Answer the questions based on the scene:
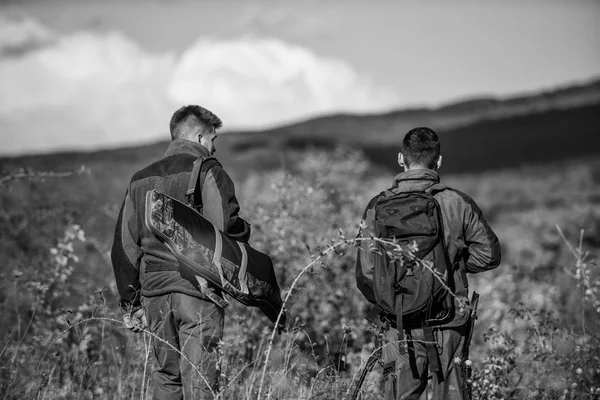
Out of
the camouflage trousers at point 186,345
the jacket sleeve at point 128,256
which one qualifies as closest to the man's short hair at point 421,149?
the camouflage trousers at point 186,345

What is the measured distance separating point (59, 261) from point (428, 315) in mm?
4158

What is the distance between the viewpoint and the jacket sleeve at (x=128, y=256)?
15.2ft

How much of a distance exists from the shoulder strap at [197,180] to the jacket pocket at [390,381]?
1499 mm

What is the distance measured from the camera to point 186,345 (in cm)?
439

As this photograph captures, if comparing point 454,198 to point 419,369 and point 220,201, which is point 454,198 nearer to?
point 419,369

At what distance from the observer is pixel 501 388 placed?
216 inches

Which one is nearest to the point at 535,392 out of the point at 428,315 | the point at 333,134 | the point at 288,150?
the point at 428,315

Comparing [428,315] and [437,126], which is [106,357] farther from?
[437,126]

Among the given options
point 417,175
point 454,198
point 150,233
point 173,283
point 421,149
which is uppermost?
point 421,149

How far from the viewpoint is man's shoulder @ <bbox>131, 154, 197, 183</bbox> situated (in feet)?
15.0

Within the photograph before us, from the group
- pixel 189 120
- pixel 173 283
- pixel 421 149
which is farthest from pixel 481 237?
pixel 189 120

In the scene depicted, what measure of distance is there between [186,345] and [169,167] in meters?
1.11

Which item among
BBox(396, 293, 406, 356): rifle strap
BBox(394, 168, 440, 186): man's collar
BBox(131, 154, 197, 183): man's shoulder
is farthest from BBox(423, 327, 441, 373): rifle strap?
BBox(131, 154, 197, 183): man's shoulder

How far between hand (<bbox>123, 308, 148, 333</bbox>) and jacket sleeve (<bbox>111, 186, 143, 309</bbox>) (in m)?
0.12
